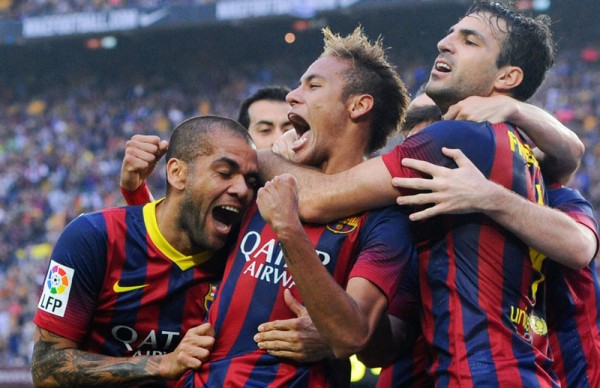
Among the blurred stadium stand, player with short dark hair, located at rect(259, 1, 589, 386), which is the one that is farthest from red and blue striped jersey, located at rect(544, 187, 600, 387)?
the blurred stadium stand

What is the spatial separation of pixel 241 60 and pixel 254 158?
22641 millimetres

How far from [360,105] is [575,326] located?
148cm

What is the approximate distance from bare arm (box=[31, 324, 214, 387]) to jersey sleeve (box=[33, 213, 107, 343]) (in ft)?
0.22

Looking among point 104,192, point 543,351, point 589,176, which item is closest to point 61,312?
point 543,351

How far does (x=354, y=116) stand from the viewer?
13.6ft

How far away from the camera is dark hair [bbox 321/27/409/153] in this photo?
A: 13.8 feet

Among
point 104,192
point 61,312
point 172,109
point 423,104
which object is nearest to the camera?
point 61,312

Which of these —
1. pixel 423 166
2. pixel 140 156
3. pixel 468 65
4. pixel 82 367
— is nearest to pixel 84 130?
pixel 140 156

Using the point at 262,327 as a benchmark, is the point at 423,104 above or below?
above

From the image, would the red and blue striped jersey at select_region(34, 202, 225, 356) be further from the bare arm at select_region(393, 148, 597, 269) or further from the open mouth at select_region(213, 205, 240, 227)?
the bare arm at select_region(393, 148, 597, 269)

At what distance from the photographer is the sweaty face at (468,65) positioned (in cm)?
403

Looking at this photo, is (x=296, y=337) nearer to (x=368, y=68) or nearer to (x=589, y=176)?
(x=368, y=68)

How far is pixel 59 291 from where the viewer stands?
4.13 meters

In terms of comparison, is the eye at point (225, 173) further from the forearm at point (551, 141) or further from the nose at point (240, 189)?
the forearm at point (551, 141)
